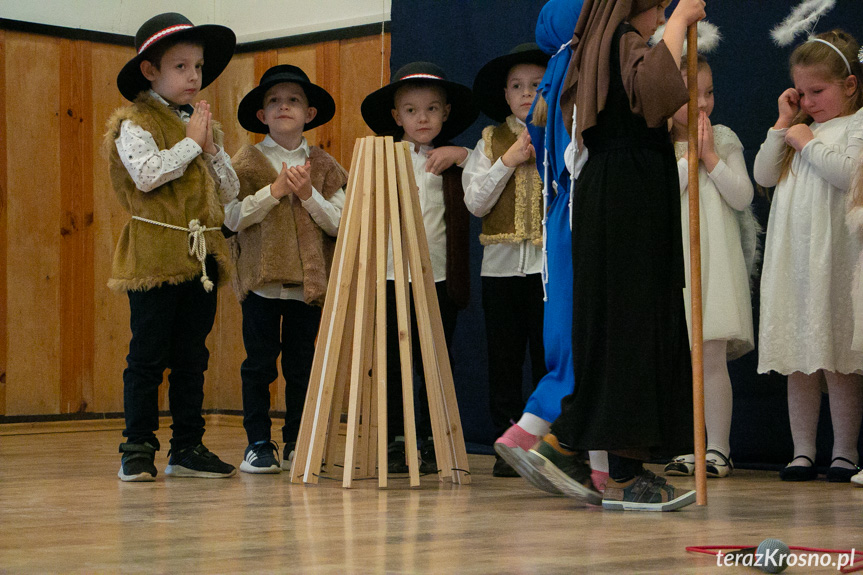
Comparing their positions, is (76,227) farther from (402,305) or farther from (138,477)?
(402,305)

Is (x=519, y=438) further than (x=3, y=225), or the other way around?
(x=3, y=225)

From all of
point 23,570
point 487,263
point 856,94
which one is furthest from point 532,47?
point 23,570

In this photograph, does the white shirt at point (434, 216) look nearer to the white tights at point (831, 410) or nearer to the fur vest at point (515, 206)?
the fur vest at point (515, 206)

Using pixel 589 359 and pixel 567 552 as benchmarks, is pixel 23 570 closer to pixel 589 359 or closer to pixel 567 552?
pixel 567 552

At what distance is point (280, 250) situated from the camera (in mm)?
3193

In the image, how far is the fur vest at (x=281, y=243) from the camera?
3186 millimetres

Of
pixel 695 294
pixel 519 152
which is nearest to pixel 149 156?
pixel 519 152

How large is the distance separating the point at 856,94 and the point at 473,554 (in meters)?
2.24

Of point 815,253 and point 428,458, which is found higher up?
point 815,253

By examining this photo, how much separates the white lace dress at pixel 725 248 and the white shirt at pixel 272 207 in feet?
3.73

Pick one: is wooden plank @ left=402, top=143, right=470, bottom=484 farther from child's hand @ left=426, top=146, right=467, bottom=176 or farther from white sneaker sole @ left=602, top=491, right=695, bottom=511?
white sneaker sole @ left=602, top=491, right=695, bottom=511

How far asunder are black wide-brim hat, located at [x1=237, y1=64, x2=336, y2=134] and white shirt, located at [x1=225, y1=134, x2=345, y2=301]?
0.56ft

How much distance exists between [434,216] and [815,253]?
1.22 metres

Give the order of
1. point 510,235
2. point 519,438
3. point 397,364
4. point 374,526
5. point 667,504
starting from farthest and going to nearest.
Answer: point 397,364
point 510,235
point 519,438
point 667,504
point 374,526
